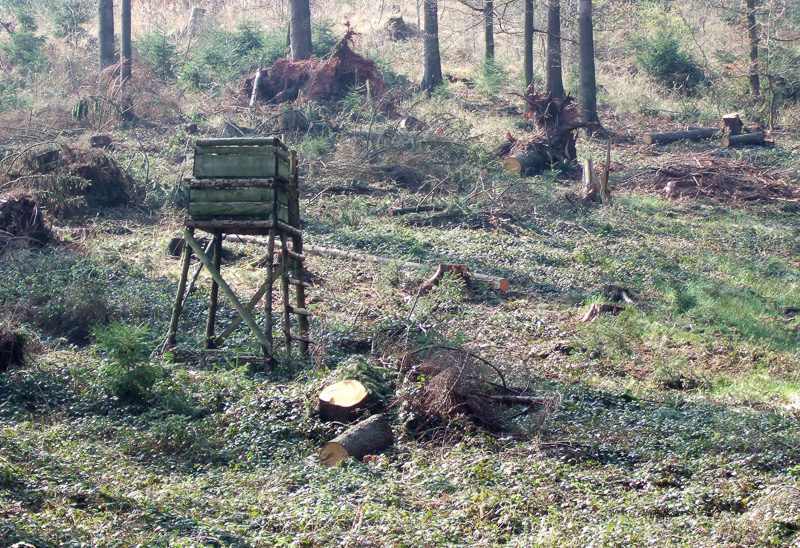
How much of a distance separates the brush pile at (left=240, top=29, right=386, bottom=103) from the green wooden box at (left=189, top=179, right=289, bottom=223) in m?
13.2

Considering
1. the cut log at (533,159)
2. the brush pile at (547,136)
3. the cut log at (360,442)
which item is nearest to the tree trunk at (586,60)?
the brush pile at (547,136)

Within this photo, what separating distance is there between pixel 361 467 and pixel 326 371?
1.71 m

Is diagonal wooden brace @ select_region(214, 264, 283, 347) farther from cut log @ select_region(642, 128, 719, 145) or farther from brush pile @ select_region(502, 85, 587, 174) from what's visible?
cut log @ select_region(642, 128, 719, 145)

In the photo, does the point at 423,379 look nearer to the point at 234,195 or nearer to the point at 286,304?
the point at 286,304

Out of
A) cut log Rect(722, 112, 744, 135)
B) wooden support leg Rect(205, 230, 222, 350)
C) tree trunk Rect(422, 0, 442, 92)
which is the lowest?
wooden support leg Rect(205, 230, 222, 350)

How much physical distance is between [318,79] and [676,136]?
10.0 meters

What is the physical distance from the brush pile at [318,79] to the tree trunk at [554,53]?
15.8ft

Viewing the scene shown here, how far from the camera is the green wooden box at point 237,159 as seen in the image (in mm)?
7910

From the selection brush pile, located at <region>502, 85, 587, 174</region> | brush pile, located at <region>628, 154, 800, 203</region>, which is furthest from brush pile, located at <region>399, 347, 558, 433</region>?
brush pile, located at <region>502, 85, 587, 174</region>

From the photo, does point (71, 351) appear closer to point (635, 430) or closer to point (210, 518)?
point (210, 518)

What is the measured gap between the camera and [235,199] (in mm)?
7934

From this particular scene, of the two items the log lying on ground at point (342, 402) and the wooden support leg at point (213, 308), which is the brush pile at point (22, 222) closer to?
the wooden support leg at point (213, 308)

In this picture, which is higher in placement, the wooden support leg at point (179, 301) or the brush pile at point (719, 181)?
the brush pile at point (719, 181)

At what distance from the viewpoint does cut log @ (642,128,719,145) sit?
20438mm
